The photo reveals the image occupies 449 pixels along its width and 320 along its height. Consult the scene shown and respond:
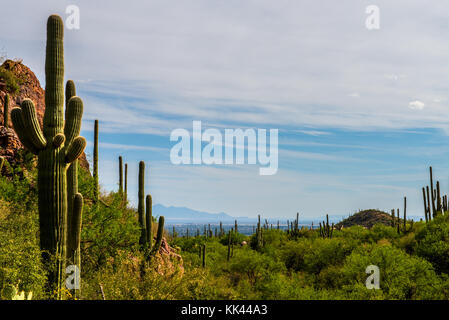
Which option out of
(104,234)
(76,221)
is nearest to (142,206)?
(104,234)

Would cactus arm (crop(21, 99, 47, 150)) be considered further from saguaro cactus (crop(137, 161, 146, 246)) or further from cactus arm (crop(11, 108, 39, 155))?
saguaro cactus (crop(137, 161, 146, 246))

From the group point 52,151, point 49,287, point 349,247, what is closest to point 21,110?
point 52,151

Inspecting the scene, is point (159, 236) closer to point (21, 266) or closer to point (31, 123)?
point (21, 266)

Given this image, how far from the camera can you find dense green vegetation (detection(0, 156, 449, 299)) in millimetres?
13945

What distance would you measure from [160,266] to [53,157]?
297 inches

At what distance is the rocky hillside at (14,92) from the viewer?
26.0 m

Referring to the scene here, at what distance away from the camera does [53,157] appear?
46.3 feet

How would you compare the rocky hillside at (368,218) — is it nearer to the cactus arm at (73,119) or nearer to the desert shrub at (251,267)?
the desert shrub at (251,267)

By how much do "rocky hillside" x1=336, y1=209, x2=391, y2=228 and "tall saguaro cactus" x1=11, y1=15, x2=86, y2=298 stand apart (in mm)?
77973

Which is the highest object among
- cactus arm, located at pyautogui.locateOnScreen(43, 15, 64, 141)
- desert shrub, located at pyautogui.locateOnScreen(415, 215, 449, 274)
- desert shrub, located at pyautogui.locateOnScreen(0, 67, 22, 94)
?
desert shrub, located at pyautogui.locateOnScreen(0, 67, 22, 94)

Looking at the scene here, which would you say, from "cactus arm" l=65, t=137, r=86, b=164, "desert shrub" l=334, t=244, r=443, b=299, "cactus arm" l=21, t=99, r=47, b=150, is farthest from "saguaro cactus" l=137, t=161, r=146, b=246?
"desert shrub" l=334, t=244, r=443, b=299

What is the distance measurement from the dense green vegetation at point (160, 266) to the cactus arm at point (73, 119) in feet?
12.3

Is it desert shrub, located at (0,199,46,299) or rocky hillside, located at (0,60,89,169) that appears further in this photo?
rocky hillside, located at (0,60,89,169)
